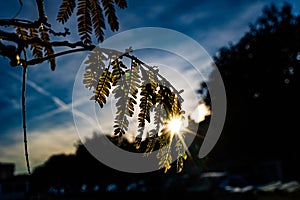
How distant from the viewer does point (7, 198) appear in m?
45.9

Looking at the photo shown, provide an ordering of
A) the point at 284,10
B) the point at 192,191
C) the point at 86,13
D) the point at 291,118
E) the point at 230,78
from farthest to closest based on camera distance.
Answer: the point at 230,78, the point at 284,10, the point at 291,118, the point at 192,191, the point at 86,13

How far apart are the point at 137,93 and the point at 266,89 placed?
1867 inches

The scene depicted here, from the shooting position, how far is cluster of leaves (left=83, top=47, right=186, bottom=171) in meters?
1.27

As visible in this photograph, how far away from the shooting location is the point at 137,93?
→ 1.36m

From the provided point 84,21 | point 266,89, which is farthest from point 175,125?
point 266,89

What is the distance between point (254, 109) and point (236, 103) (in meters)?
3.01

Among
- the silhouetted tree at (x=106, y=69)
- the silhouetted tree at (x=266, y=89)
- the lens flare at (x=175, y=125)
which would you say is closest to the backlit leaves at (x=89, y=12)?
the silhouetted tree at (x=106, y=69)

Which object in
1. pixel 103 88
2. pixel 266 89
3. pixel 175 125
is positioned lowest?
pixel 175 125

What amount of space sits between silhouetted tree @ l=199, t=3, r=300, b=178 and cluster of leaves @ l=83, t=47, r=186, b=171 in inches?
1756

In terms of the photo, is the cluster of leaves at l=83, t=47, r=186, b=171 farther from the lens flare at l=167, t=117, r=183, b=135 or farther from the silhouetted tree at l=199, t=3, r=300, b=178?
the silhouetted tree at l=199, t=3, r=300, b=178

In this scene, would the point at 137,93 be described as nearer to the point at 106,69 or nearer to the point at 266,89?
the point at 106,69

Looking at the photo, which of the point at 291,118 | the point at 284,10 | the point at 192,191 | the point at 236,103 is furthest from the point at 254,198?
the point at 284,10

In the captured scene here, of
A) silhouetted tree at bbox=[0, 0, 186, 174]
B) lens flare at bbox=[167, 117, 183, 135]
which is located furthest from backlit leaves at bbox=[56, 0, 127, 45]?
lens flare at bbox=[167, 117, 183, 135]

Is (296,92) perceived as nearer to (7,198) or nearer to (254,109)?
(254,109)
